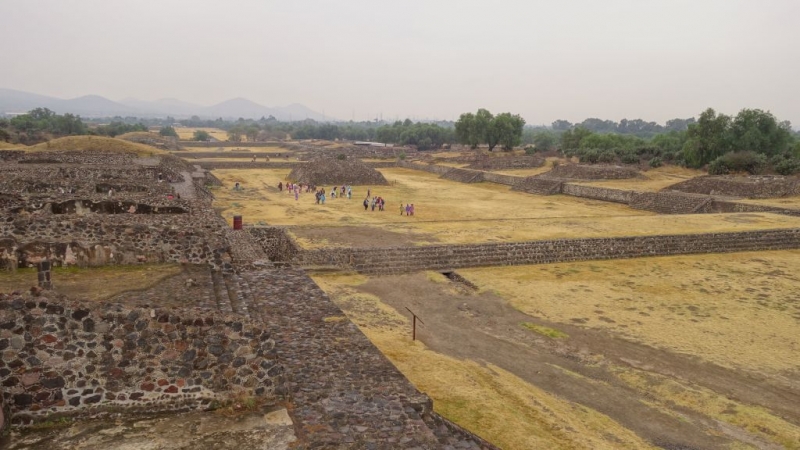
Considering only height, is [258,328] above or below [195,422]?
above

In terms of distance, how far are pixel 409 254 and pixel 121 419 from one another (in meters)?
15.6

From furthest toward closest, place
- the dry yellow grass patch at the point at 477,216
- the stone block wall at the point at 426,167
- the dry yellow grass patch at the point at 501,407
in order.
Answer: the stone block wall at the point at 426,167, the dry yellow grass patch at the point at 477,216, the dry yellow grass patch at the point at 501,407

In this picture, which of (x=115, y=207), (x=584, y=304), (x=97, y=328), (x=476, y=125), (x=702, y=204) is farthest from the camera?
(x=476, y=125)

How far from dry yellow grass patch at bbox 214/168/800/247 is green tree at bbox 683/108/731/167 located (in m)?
18.8

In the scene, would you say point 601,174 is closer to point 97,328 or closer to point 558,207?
point 558,207

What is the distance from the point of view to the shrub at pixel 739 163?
46.7m

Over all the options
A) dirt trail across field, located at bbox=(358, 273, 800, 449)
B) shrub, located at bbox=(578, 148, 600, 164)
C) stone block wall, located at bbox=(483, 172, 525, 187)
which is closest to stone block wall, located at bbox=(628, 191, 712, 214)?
stone block wall, located at bbox=(483, 172, 525, 187)

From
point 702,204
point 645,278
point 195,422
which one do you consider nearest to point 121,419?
point 195,422

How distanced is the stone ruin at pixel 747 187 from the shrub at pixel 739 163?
632 centimetres

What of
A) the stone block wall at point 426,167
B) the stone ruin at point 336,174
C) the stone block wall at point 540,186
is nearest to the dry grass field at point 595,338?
the stone block wall at point 540,186

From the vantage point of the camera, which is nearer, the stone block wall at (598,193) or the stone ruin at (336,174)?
the stone block wall at (598,193)

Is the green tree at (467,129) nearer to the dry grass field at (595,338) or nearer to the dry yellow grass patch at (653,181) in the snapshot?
the dry yellow grass patch at (653,181)

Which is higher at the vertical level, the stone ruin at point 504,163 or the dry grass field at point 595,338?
the stone ruin at point 504,163

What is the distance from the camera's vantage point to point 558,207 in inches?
1496
